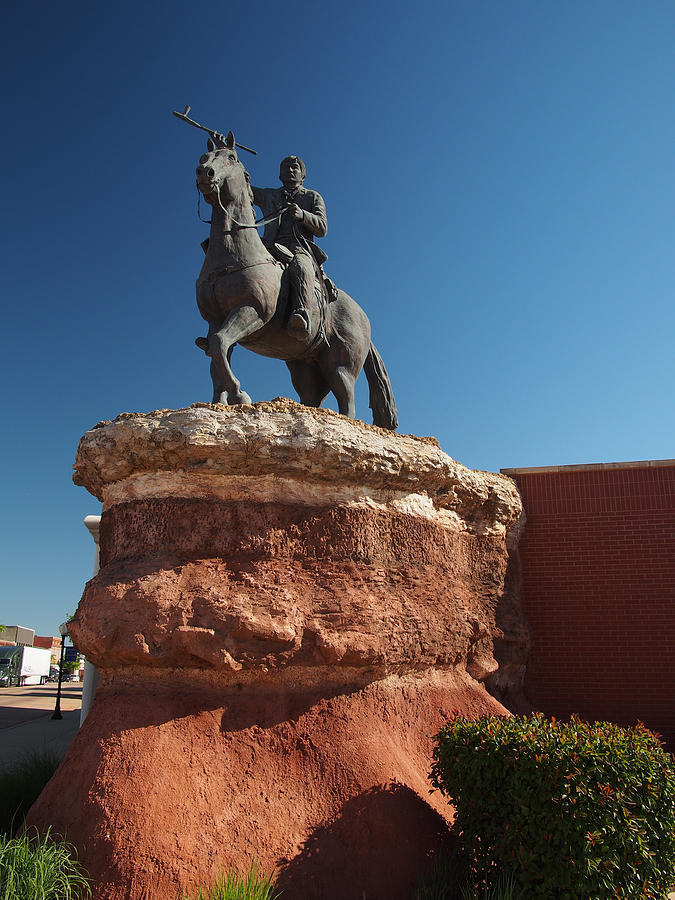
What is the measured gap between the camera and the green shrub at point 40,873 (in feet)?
11.5

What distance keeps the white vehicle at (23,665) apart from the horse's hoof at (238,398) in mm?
40289

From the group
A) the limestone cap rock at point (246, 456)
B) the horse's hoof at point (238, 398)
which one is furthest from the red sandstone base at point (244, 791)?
the horse's hoof at point (238, 398)

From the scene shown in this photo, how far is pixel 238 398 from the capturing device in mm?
6145

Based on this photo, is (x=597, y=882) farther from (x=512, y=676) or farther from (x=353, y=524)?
(x=512, y=676)

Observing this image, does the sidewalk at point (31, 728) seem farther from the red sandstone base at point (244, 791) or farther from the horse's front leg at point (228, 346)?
the horse's front leg at point (228, 346)

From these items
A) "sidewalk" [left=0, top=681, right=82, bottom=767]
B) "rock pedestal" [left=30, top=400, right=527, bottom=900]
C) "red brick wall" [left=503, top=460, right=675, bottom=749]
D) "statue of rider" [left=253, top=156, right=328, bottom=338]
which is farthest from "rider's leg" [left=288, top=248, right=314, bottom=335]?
"sidewalk" [left=0, top=681, right=82, bottom=767]

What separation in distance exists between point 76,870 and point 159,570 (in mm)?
1920

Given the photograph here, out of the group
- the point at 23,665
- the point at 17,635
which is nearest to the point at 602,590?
A: the point at 23,665

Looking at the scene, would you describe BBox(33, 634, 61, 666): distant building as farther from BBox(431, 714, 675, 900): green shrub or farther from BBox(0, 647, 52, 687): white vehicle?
BBox(431, 714, 675, 900): green shrub

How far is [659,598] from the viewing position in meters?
7.69

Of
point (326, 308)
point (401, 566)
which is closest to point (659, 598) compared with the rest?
point (401, 566)

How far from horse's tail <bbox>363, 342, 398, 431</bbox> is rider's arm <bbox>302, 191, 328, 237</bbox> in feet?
5.07

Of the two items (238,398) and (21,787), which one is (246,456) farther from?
(21,787)

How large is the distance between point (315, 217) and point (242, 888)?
6842mm
